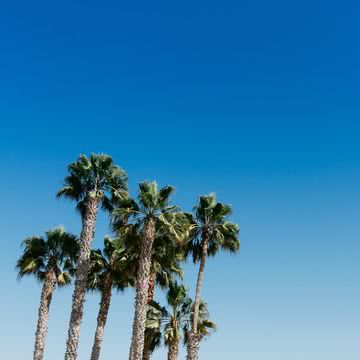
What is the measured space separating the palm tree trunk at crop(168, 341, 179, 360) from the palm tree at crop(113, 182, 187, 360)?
519cm

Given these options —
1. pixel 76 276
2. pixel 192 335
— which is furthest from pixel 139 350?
pixel 76 276

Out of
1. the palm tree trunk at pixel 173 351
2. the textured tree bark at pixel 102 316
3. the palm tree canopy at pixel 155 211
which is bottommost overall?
the palm tree trunk at pixel 173 351

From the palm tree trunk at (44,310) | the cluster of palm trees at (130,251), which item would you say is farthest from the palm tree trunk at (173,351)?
the palm tree trunk at (44,310)

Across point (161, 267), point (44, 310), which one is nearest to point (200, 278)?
point (161, 267)

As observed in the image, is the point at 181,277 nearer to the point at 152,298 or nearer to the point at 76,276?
the point at 152,298

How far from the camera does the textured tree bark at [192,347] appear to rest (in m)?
36.3

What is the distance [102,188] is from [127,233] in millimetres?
4457

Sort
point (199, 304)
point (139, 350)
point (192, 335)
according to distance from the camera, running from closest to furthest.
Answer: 1. point (139, 350)
2. point (192, 335)
3. point (199, 304)

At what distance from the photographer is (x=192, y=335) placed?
36.7 m

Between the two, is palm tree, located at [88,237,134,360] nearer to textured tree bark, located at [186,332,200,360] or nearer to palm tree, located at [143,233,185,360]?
palm tree, located at [143,233,185,360]

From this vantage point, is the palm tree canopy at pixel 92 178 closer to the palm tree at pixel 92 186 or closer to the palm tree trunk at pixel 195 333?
the palm tree at pixel 92 186

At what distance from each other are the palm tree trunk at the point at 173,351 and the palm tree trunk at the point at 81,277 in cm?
656

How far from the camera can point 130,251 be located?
38.6 metres

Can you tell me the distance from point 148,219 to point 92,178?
19.5ft
